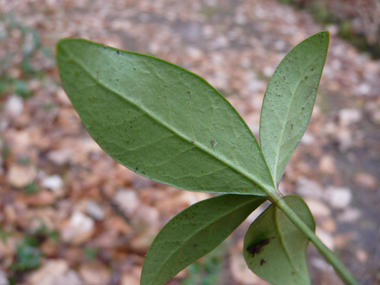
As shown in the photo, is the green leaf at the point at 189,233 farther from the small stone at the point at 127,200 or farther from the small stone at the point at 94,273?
the small stone at the point at 127,200

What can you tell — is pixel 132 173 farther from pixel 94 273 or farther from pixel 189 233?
pixel 189 233

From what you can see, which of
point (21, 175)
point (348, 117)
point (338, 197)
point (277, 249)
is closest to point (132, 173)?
point (21, 175)

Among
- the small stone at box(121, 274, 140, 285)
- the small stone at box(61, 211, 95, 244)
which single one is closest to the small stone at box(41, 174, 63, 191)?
the small stone at box(61, 211, 95, 244)

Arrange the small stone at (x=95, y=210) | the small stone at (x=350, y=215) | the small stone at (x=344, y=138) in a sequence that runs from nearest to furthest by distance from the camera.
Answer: the small stone at (x=95, y=210) → the small stone at (x=350, y=215) → the small stone at (x=344, y=138)

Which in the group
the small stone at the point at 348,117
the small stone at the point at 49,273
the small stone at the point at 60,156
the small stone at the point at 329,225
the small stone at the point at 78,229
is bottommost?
the small stone at the point at 329,225

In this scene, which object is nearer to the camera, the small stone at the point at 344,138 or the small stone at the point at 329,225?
the small stone at the point at 329,225

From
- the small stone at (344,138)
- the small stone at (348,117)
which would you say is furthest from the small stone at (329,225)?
the small stone at (348,117)

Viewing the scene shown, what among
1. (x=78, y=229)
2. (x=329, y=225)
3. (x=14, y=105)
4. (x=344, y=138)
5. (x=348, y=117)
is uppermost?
(x=14, y=105)
